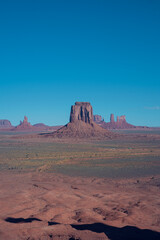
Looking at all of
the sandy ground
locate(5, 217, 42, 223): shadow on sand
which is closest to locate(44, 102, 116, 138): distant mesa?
the sandy ground

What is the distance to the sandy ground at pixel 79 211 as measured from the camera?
28.4 feet

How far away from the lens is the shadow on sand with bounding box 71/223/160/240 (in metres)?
8.56

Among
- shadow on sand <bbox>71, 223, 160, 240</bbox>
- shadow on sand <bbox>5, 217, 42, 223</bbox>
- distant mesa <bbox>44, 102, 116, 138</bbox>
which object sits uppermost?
distant mesa <bbox>44, 102, 116, 138</bbox>

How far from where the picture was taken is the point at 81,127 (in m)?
96.2

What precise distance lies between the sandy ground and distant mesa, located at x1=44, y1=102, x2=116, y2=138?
70723mm

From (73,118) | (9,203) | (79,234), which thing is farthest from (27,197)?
(73,118)

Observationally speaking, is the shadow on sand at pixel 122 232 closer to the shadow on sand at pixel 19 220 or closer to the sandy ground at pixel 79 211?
the sandy ground at pixel 79 211

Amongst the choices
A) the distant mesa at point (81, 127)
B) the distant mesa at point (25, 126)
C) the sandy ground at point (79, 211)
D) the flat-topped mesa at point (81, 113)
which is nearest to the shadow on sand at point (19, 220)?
the sandy ground at point (79, 211)

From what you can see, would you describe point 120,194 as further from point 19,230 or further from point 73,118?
point 73,118

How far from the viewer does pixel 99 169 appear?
2586 cm

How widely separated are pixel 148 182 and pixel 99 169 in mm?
6988

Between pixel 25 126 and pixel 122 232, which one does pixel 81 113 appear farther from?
pixel 25 126

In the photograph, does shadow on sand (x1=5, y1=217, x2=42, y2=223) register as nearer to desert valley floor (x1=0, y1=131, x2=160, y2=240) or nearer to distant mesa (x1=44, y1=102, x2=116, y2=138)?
desert valley floor (x1=0, y1=131, x2=160, y2=240)

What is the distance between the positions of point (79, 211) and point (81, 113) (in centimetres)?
9207
